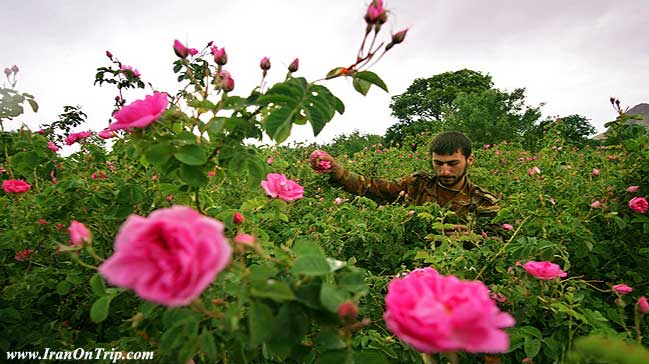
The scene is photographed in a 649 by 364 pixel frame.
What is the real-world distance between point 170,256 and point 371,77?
61 cm

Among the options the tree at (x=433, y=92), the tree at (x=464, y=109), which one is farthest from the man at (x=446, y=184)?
the tree at (x=433, y=92)

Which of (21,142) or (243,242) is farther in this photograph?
(21,142)

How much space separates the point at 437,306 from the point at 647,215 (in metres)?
2.10

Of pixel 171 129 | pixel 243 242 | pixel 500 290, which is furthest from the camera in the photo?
pixel 500 290

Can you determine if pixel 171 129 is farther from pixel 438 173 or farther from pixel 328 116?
pixel 438 173

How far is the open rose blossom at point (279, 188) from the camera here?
3.43 feet

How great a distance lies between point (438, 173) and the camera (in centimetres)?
280

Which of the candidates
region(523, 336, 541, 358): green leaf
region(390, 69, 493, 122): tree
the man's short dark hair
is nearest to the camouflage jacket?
the man's short dark hair

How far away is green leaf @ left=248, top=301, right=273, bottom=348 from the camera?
0.53 m

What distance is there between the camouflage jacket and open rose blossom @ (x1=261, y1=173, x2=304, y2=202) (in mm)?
1576

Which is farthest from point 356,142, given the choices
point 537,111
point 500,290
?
point 500,290

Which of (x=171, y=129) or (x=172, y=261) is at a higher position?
(x=171, y=129)

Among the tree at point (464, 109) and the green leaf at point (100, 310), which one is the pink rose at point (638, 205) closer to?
the green leaf at point (100, 310)

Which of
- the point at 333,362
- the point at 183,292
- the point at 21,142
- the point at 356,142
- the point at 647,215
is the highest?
the point at 356,142
